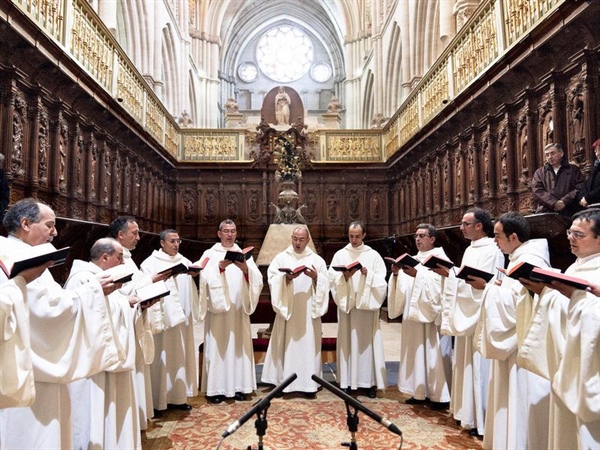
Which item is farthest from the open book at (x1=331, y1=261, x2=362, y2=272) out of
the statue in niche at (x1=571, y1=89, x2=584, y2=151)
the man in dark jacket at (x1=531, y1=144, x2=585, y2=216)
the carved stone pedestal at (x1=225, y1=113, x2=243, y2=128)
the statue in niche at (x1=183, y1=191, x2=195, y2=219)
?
the carved stone pedestal at (x1=225, y1=113, x2=243, y2=128)

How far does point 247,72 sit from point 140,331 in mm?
35013

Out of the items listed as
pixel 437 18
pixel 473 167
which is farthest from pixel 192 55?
pixel 473 167

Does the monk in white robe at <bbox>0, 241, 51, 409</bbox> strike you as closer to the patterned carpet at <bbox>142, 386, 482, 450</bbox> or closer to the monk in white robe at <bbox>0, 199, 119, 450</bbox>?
the monk in white robe at <bbox>0, 199, 119, 450</bbox>

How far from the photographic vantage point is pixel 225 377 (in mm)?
5230

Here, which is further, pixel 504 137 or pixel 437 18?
pixel 437 18

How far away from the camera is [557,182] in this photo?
5070mm

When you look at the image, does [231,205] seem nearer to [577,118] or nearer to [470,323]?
[577,118]

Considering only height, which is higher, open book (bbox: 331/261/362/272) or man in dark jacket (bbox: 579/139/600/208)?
man in dark jacket (bbox: 579/139/600/208)

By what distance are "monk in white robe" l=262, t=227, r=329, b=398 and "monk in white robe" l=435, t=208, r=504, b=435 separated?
1479 millimetres

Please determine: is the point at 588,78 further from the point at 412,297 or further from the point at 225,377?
the point at 225,377

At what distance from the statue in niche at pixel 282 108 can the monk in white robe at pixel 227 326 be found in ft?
53.0

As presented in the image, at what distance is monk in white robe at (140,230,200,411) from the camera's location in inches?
189

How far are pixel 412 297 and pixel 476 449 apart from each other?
159 centimetres

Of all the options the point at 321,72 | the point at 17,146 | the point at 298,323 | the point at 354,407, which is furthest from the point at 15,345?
the point at 321,72
